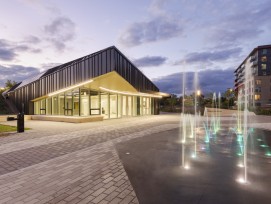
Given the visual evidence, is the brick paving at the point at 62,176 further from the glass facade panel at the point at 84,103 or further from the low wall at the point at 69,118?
the glass facade panel at the point at 84,103

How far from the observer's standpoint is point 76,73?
18.8m

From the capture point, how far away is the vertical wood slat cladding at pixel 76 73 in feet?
61.9

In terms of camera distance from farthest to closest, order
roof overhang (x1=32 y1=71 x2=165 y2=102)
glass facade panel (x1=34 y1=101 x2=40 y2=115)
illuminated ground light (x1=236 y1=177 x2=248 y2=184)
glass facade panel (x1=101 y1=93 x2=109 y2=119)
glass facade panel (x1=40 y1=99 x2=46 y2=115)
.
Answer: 1. glass facade panel (x1=34 y1=101 x2=40 y2=115)
2. glass facade panel (x1=101 y1=93 x2=109 y2=119)
3. glass facade panel (x1=40 y1=99 x2=46 y2=115)
4. roof overhang (x1=32 y1=71 x2=165 y2=102)
5. illuminated ground light (x1=236 y1=177 x2=248 y2=184)

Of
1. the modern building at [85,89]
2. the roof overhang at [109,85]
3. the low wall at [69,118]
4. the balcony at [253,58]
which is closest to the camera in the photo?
the low wall at [69,118]

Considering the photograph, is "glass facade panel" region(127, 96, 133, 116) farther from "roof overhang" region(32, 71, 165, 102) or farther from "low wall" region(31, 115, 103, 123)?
"low wall" region(31, 115, 103, 123)

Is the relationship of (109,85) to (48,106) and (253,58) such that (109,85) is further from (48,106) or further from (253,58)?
(253,58)

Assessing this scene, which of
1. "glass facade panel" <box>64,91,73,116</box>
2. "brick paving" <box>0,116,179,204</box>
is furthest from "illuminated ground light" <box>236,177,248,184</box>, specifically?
"glass facade panel" <box>64,91,73,116</box>

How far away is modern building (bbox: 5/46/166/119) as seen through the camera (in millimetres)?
18125

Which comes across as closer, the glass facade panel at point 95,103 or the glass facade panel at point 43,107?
the glass facade panel at point 95,103

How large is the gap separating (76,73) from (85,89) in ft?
6.53

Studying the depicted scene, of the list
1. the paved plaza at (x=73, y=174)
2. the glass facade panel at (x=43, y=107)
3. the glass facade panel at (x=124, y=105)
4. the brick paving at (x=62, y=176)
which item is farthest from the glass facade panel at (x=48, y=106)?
the brick paving at (x=62, y=176)

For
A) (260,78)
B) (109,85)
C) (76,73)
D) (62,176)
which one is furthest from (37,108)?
(260,78)

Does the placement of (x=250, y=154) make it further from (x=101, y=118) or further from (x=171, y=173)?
(x=101, y=118)

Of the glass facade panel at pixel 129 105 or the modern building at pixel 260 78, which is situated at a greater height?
the modern building at pixel 260 78
